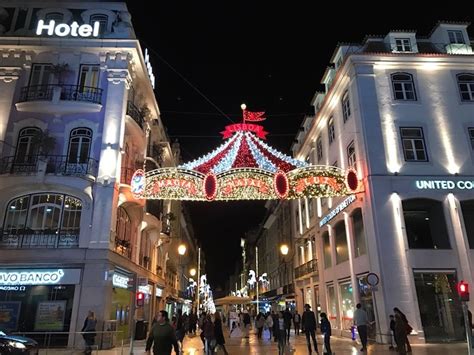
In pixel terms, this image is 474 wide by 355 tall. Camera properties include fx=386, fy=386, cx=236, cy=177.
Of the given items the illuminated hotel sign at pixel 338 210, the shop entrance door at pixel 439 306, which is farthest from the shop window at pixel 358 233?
the shop entrance door at pixel 439 306

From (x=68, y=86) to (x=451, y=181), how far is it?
67.8 ft

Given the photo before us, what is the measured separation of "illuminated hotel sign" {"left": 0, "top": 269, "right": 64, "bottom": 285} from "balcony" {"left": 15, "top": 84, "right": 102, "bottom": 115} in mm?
8068

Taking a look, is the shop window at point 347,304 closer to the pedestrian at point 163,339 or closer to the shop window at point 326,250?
the shop window at point 326,250

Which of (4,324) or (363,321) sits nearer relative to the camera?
(363,321)

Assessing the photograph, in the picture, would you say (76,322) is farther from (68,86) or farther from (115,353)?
(68,86)

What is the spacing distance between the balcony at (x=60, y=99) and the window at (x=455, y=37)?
20582 mm

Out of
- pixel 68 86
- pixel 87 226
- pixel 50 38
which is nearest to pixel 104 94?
pixel 68 86

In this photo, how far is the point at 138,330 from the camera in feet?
67.2

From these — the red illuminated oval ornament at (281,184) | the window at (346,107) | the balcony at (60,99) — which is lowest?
the red illuminated oval ornament at (281,184)

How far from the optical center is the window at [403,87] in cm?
2183

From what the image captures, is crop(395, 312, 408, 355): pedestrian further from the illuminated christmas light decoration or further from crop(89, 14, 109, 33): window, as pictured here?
crop(89, 14, 109, 33): window

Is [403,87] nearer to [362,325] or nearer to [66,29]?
[362,325]

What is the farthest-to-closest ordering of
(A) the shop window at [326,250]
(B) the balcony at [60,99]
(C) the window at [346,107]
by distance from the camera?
(A) the shop window at [326,250]
(C) the window at [346,107]
(B) the balcony at [60,99]

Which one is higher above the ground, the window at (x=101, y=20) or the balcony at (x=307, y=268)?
the window at (x=101, y=20)
